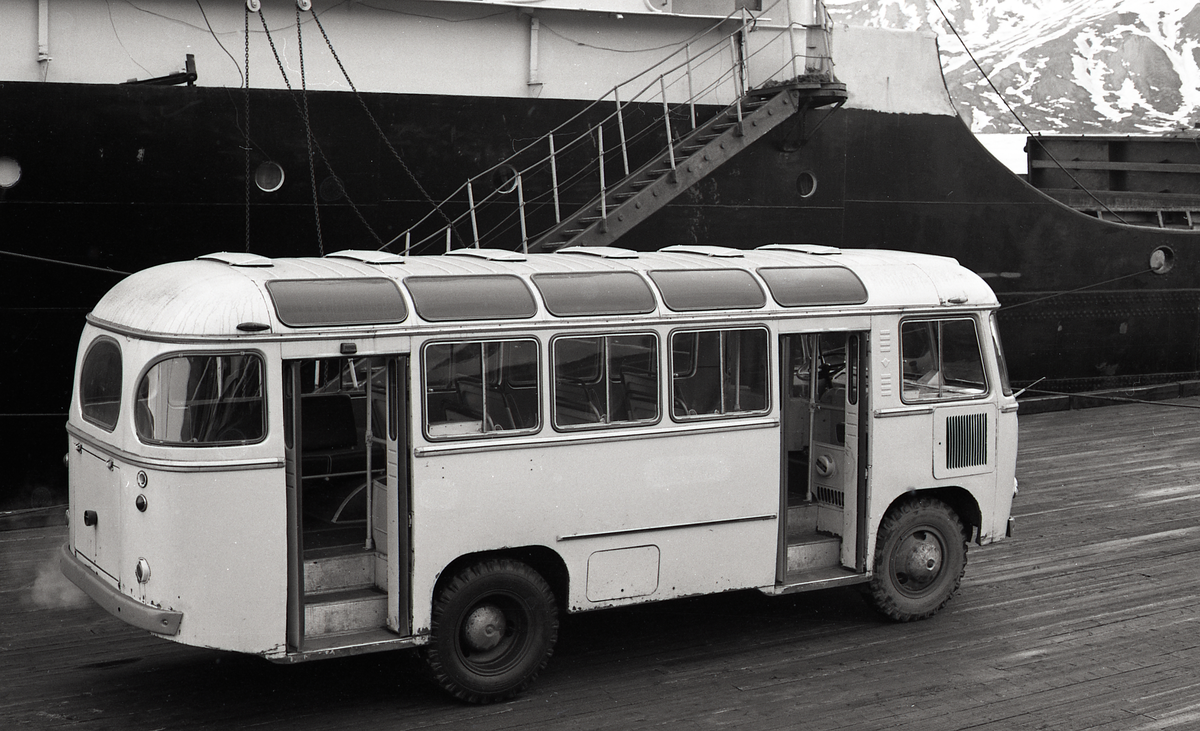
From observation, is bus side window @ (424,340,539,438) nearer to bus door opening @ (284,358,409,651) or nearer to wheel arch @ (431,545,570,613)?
bus door opening @ (284,358,409,651)

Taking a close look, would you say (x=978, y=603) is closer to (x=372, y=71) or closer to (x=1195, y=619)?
(x=1195, y=619)

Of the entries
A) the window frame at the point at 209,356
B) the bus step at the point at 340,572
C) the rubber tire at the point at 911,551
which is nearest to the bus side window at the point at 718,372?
the rubber tire at the point at 911,551

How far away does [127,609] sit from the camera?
656 cm

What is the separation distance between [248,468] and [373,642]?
1203 millimetres

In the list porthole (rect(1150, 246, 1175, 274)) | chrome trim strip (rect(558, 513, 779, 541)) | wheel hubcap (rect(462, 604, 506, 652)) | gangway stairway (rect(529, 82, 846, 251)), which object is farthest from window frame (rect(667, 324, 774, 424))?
porthole (rect(1150, 246, 1175, 274))

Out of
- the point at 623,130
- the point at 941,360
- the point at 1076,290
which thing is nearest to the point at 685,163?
the point at 623,130

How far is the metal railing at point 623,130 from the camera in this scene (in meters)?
13.4

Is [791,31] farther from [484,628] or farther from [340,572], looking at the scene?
[340,572]

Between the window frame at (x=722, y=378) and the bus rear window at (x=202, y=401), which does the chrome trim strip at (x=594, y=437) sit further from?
the bus rear window at (x=202, y=401)

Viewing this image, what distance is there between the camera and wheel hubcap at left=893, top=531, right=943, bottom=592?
8.73 m

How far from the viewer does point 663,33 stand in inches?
584

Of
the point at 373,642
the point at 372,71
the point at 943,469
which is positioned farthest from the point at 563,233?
the point at 373,642

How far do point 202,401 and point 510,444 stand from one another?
1.71 m

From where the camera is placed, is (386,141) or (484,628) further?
(386,141)
